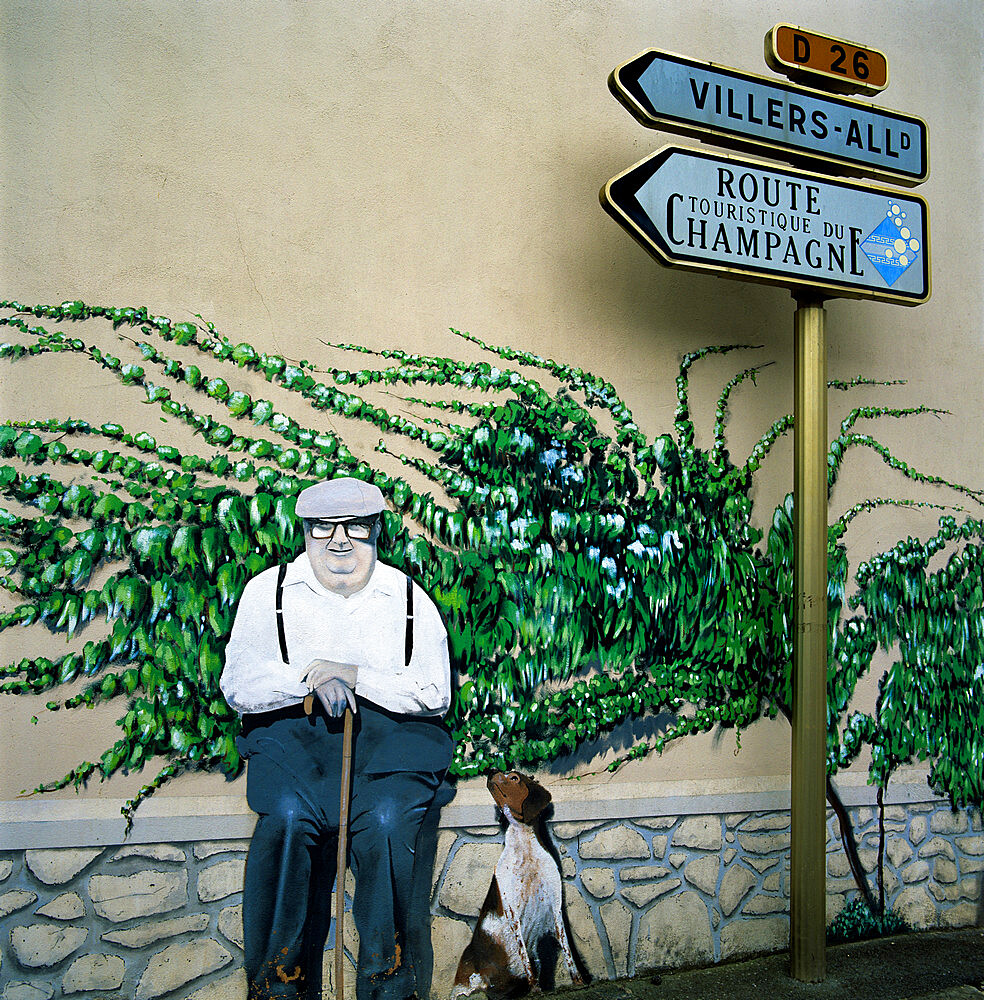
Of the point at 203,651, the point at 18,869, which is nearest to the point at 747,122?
the point at 203,651

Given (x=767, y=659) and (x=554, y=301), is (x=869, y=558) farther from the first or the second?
(x=554, y=301)

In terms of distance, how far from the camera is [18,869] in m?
3.06

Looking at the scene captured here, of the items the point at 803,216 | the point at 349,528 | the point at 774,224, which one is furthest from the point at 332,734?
the point at 803,216

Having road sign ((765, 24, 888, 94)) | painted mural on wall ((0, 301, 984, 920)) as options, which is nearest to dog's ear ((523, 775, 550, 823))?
painted mural on wall ((0, 301, 984, 920))

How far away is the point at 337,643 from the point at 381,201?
6.10 feet

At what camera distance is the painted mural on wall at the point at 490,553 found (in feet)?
10.4

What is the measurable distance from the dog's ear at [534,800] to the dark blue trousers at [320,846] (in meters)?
0.45

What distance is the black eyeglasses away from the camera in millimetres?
3393

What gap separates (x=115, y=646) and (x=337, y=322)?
154 centimetres

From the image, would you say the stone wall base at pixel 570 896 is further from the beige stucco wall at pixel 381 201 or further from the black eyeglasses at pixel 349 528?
the black eyeglasses at pixel 349 528

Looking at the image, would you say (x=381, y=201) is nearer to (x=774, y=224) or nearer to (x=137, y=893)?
(x=774, y=224)

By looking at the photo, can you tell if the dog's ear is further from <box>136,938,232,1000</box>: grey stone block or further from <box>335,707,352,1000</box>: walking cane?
<box>136,938,232,1000</box>: grey stone block

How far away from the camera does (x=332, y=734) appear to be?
3.33 meters

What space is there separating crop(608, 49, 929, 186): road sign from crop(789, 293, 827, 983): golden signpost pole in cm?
67
